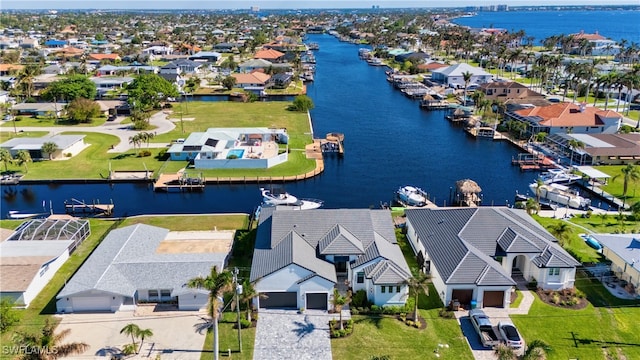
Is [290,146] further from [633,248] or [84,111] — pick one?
[633,248]

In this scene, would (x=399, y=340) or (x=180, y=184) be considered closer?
(x=399, y=340)

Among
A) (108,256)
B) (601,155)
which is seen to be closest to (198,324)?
(108,256)

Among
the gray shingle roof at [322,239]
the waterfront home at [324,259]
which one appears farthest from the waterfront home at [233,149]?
the waterfront home at [324,259]

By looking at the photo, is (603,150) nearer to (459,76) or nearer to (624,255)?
(624,255)

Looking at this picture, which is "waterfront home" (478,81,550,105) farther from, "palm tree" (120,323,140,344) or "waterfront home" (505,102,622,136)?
"palm tree" (120,323,140,344)

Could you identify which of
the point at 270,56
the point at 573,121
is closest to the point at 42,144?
the point at 573,121

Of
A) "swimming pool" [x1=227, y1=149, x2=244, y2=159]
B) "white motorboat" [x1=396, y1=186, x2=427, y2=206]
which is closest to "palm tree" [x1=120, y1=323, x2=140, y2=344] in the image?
"white motorboat" [x1=396, y1=186, x2=427, y2=206]
